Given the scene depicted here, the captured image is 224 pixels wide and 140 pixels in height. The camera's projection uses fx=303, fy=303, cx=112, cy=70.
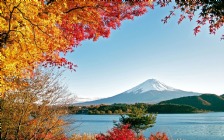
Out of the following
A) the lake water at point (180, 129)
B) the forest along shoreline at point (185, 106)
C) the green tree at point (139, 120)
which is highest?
the forest along shoreline at point (185, 106)

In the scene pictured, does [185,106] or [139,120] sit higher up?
[185,106]

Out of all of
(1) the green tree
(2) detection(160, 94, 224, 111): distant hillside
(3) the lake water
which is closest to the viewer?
(1) the green tree

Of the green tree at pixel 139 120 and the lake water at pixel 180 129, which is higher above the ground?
the green tree at pixel 139 120

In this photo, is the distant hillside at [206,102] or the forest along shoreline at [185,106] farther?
the distant hillside at [206,102]

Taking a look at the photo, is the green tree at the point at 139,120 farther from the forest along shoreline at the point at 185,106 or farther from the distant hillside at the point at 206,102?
the distant hillside at the point at 206,102

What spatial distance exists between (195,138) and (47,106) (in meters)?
35.0

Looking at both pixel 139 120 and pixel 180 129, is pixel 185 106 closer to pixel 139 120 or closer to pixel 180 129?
pixel 180 129

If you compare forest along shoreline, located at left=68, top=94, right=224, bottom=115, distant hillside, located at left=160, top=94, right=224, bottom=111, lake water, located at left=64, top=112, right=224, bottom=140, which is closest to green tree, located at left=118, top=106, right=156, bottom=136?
lake water, located at left=64, top=112, right=224, bottom=140

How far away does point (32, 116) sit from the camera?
16.2 meters

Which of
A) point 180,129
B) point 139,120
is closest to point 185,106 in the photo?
point 180,129

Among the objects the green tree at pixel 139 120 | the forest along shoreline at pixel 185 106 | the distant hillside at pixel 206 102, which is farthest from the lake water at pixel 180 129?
the distant hillside at pixel 206 102

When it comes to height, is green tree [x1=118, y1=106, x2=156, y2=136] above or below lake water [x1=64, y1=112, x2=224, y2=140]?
above

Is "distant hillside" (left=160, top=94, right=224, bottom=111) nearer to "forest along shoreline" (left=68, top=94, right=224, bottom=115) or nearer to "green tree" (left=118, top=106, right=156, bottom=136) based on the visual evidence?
"forest along shoreline" (left=68, top=94, right=224, bottom=115)

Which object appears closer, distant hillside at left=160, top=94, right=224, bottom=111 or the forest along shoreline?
the forest along shoreline
